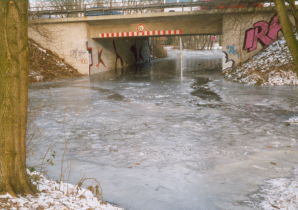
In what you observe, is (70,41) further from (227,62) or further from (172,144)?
(172,144)

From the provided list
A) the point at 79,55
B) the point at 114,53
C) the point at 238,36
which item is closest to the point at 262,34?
the point at 238,36

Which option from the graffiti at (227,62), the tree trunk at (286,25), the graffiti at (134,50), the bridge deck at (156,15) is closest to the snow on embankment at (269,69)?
the graffiti at (227,62)

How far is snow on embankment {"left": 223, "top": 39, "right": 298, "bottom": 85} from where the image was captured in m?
17.4

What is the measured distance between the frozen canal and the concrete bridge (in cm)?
659

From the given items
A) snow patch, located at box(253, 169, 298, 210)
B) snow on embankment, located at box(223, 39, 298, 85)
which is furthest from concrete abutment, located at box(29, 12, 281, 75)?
snow patch, located at box(253, 169, 298, 210)

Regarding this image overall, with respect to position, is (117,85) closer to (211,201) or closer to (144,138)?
(144,138)

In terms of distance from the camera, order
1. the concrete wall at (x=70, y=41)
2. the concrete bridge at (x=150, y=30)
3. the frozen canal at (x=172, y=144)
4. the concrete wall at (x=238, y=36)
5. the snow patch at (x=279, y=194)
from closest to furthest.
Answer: the snow patch at (x=279, y=194) < the frozen canal at (x=172, y=144) < the concrete wall at (x=238, y=36) < the concrete bridge at (x=150, y=30) < the concrete wall at (x=70, y=41)

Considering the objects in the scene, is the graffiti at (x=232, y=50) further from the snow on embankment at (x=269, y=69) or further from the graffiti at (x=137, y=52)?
the graffiti at (x=137, y=52)

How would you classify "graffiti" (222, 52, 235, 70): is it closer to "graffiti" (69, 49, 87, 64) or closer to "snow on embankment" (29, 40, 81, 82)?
"graffiti" (69, 49, 87, 64)

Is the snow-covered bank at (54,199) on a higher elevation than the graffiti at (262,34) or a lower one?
lower

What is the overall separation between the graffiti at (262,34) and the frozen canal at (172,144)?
20.9 feet

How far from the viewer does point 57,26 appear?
24906 millimetres

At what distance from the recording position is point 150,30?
23469 millimetres

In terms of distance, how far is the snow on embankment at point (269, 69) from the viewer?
1739cm
